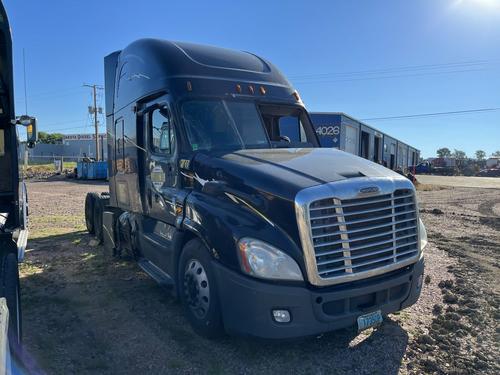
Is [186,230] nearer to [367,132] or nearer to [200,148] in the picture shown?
[200,148]

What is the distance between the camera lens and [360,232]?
368 cm

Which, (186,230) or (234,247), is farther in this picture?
(186,230)

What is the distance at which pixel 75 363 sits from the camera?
389 centimetres

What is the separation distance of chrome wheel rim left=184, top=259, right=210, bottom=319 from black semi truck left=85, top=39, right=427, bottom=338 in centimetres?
1

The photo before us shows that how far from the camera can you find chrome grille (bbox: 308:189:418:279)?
352cm

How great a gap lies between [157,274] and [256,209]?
6.90ft

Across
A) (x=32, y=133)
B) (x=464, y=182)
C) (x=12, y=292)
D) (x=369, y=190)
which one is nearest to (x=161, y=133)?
(x=32, y=133)

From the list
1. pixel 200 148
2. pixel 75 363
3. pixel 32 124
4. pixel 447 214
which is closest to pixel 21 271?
pixel 32 124

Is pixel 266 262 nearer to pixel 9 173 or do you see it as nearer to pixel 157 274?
pixel 157 274

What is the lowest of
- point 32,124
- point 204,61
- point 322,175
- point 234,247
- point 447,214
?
point 447,214

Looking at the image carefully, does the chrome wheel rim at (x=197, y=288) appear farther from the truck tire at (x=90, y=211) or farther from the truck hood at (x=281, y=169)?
the truck tire at (x=90, y=211)

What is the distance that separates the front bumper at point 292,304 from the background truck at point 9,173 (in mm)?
2071

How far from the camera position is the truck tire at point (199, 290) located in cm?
396

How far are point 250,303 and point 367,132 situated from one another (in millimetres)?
31731
